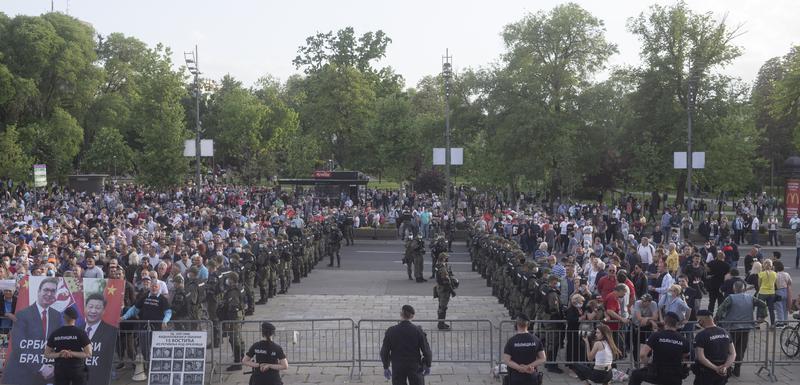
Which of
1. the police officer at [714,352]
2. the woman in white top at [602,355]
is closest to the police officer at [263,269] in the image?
the woman in white top at [602,355]

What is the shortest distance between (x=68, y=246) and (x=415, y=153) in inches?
1320

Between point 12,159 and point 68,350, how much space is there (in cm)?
4274

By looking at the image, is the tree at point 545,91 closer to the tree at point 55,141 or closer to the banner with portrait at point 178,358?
the tree at point 55,141

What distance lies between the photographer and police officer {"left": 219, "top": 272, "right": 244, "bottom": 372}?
12.4 metres

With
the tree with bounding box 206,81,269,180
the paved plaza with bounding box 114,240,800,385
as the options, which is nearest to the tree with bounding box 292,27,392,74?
the tree with bounding box 206,81,269,180

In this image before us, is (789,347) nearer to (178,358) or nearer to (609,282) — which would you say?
(609,282)

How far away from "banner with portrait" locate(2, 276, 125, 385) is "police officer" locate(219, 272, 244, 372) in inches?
74.5

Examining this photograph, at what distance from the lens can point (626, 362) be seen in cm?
1214

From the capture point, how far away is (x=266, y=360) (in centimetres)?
907

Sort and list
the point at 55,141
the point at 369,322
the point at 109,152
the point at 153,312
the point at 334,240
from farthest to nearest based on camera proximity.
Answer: the point at 109,152
the point at 55,141
the point at 334,240
the point at 369,322
the point at 153,312

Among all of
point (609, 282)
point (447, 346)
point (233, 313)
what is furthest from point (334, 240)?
point (609, 282)

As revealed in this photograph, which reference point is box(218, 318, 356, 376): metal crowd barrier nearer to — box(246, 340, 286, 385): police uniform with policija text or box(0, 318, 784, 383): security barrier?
box(0, 318, 784, 383): security barrier

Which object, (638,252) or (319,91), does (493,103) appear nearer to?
(319,91)

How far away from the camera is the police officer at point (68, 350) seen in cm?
942
